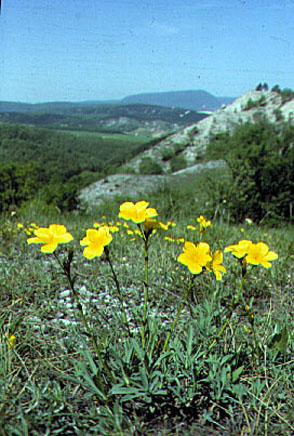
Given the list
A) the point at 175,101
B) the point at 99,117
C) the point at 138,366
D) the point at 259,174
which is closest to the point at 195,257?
the point at 138,366

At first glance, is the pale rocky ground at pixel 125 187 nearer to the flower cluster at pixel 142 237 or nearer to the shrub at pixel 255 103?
the flower cluster at pixel 142 237

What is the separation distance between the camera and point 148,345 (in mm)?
1597

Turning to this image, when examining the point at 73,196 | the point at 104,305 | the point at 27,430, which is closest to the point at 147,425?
the point at 27,430

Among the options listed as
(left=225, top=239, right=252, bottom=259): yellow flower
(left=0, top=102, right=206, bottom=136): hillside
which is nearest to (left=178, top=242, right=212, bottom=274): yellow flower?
(left=225, top=239, right=252, bottom=259): yellow flower

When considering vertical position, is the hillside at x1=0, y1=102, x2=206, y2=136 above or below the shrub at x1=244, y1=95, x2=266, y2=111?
below

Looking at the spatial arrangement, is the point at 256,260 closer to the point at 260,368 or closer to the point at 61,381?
the point at 260,368

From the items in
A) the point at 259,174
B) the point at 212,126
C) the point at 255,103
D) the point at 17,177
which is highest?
the point at 255,103

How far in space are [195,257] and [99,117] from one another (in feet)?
138

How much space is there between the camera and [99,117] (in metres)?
42.0

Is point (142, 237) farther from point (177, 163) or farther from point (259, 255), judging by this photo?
point (177, 163)

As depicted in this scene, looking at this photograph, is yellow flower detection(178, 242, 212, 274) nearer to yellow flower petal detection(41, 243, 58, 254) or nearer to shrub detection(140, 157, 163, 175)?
yellow flower petal detection(41, 243, 58, 254)

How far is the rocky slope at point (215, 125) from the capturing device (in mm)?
34094

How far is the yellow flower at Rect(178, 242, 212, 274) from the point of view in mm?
1418

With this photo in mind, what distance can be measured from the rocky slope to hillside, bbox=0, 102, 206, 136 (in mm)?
1341
